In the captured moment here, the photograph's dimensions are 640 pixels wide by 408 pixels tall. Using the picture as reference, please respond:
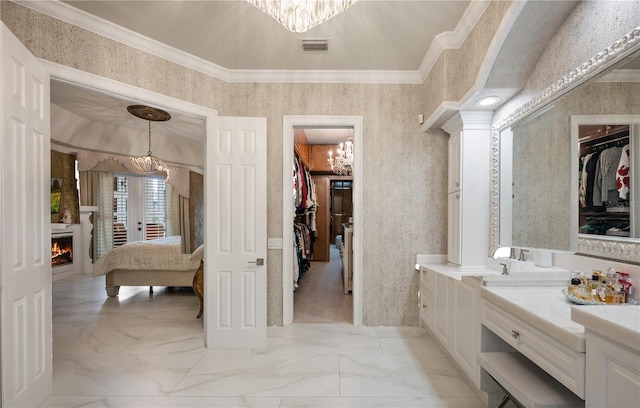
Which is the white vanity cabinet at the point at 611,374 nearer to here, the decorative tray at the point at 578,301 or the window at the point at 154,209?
the decorative tray at the point at 578,301

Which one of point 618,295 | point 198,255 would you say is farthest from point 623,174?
point 198,255

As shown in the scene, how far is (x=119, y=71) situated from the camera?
229cm

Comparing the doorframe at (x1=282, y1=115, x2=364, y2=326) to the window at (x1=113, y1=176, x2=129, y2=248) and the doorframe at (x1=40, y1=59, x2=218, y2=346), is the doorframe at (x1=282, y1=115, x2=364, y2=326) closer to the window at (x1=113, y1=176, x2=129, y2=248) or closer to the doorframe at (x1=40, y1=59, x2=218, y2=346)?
the doorframe at (x1=40, y1=59, x2=218, y2=346)

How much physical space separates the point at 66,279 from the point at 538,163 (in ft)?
24.6

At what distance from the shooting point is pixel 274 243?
3016 millimetres

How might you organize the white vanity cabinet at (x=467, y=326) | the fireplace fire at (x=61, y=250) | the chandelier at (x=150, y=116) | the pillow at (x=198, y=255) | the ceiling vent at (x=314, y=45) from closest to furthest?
1. the white vanity cabinet at (x=467, y=326)
2. the ceiling vent at (x=314, y=45)
3. the chandelier at (x=150, y=116)
4. the pillow at (x=198, y=255)
5. the fireplace fire at (x=61, y=250)

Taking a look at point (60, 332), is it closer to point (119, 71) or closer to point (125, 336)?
point (125, 336)

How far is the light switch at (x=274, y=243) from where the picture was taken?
3.01 m

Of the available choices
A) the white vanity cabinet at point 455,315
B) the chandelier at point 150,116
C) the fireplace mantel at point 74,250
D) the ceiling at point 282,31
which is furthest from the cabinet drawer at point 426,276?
the fireplace mantel at point 74,250

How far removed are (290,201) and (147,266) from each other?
268 cm

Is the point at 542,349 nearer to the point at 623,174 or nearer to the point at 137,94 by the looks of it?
the point at 623,174

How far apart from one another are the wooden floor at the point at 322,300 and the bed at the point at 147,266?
5.64 ft

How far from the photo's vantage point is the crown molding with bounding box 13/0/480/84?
6.63ft

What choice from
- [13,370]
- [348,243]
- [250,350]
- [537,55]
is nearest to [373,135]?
[537,55]
